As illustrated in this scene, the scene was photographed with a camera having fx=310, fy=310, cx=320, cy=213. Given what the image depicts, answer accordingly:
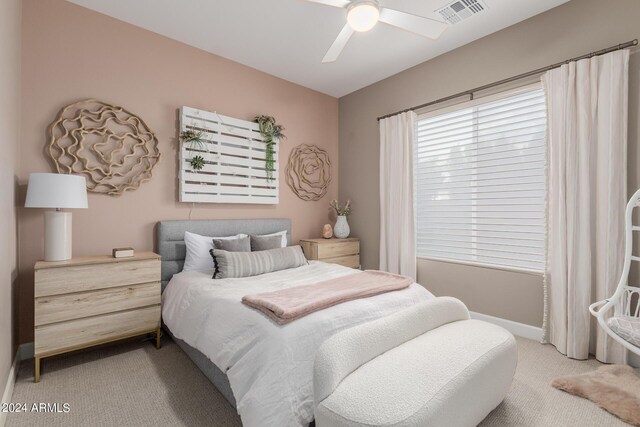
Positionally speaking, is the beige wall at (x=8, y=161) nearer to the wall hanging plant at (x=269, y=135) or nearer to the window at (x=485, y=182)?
the wall hanging plant at (x=269, y=135)

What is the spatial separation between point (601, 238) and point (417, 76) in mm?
2440

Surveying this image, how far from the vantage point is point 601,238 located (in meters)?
2.36

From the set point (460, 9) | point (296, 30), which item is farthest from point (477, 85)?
point (296, 30)

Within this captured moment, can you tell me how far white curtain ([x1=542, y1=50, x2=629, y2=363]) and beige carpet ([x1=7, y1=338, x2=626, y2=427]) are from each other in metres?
0.29

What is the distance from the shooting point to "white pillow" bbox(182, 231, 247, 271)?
2.94 m

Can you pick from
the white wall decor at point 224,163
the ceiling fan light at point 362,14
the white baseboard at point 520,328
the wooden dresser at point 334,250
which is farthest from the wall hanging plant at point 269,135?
the white baseboard at point 520,328

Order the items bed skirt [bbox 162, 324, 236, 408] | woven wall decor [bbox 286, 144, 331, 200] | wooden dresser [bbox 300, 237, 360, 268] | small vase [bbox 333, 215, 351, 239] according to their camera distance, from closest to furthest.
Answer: bed skirt [bbox 162, 324, 236, 408], wooden dresser [bbox 300, 237, 360, 268], woven wall decor [bbox 286, 144, 331, 200], small vase [bbox 333, 215, 351, 239]

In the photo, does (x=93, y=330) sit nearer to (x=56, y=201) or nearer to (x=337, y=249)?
(x=56, y=201)

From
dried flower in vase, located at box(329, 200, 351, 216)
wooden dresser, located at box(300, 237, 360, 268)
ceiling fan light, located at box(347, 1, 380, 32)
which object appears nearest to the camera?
ceiling fan light, located at box(347, 1, 380, 32)

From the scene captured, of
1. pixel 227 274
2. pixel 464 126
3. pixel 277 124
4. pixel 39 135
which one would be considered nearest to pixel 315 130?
pixel 277 124

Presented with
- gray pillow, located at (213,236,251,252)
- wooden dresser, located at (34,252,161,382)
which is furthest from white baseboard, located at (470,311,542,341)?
wooden dresser, located at (34,252,161,382)

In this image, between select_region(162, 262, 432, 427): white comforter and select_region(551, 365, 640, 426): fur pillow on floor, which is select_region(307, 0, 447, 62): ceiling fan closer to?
select_region(162, 262, 432, 427): white comforter

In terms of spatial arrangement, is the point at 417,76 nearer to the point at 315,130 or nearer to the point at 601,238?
the point at 315,130

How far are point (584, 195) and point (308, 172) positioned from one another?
2.93m
